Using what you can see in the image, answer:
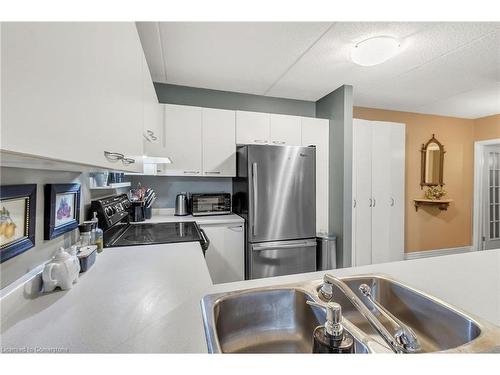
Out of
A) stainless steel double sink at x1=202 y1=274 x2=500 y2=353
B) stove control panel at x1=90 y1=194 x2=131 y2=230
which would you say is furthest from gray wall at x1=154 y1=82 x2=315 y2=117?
stainless steel double sink at x1=202 y1=274 x2=500 y2=353

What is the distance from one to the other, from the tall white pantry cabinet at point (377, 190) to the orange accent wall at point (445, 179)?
642 millimetres

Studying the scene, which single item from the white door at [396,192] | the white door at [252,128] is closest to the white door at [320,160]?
the white door at [252,128]

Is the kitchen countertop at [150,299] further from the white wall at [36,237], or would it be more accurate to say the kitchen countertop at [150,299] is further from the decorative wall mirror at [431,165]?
the decorative wall mirror at [431,165]

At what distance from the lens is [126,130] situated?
3.58 ft

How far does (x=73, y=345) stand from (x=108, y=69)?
2.79ft

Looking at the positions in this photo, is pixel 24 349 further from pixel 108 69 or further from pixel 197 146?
pixel 197 146

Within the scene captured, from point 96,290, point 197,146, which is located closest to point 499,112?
point 197,146

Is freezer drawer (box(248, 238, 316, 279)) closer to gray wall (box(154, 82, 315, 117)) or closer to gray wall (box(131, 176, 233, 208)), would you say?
gray wall (box(131, 176, 233, 208))

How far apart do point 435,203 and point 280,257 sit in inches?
123

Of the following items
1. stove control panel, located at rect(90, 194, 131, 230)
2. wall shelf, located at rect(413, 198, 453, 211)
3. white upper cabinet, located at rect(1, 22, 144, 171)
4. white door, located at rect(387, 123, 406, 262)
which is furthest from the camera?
wall shelf, located at rect(413, 198, 453, 211)

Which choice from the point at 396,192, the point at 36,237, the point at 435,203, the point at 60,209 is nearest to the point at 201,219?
the point at 60,209

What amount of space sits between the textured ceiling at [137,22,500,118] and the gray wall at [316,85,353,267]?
21cm

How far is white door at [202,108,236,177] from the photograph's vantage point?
100 inches
